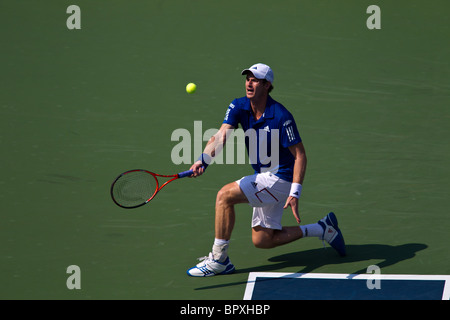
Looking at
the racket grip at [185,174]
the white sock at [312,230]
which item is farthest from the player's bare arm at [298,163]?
the racket grip at [185,174]

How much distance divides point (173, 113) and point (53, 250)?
4021mm

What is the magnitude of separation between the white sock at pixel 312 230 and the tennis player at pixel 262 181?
0.01 metres

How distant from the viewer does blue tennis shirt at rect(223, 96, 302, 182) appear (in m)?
9.45

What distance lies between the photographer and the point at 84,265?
31.7 feet

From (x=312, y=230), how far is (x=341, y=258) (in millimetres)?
464

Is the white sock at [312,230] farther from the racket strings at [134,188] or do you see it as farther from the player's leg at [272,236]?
the racket strings at [134,188]

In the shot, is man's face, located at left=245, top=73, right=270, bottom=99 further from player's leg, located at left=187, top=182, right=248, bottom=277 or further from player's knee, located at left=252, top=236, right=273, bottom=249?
player's knee, located at left=252, top=236, right=273, bottom=249

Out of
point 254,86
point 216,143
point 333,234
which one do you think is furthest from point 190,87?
point 333,234

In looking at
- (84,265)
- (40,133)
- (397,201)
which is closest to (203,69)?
(40,133)

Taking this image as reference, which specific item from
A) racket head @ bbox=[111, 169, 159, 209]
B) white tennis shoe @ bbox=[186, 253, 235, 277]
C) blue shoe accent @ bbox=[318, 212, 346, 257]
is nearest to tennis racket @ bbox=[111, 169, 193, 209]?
racket head @ bbox=[111, 169, 159, 209]

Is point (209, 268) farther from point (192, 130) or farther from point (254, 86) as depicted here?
point (192, 130)

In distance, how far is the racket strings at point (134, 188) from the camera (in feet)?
30.5

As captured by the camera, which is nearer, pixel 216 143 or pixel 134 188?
pixel 134 188

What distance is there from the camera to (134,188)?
9430mm
